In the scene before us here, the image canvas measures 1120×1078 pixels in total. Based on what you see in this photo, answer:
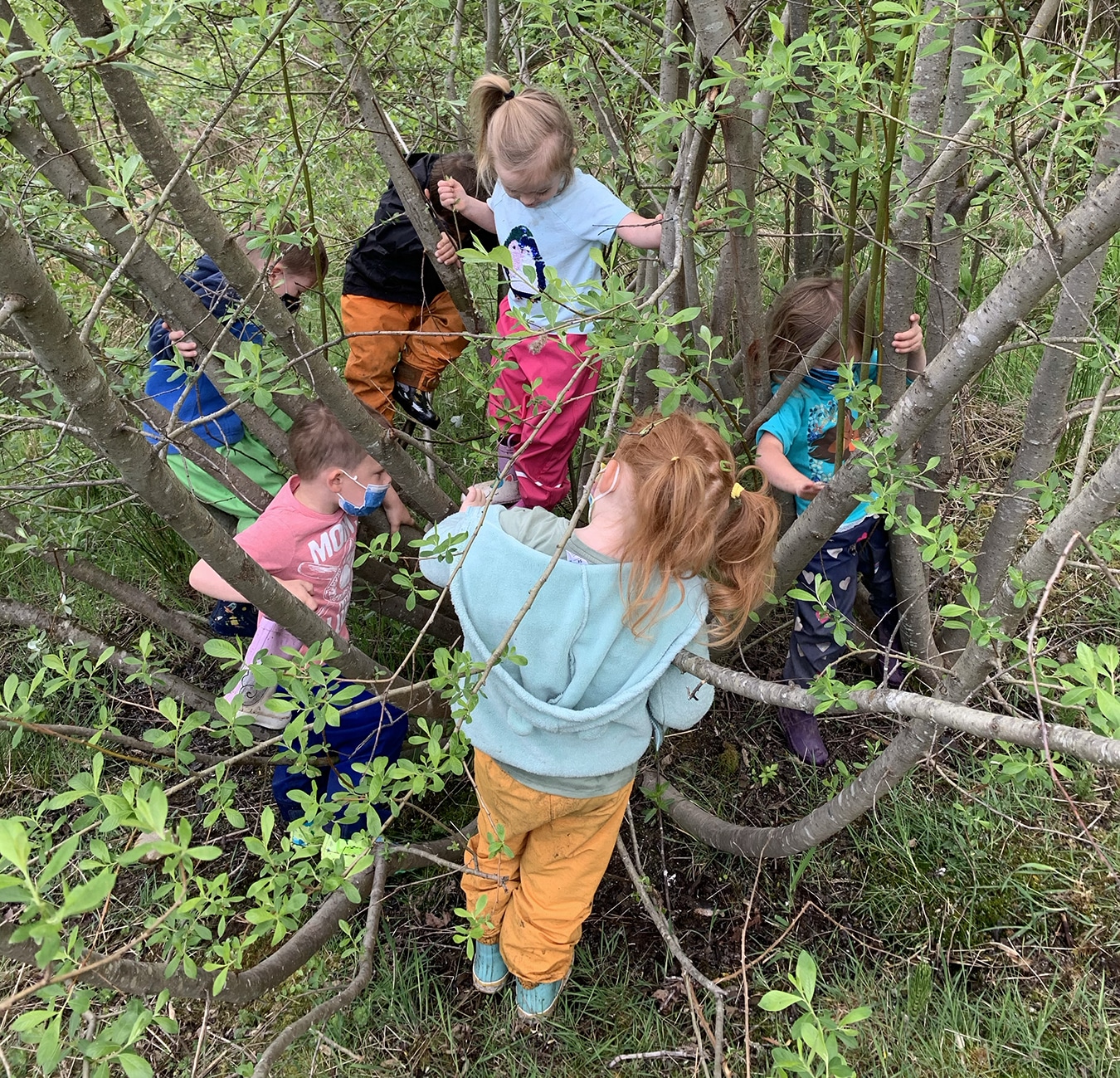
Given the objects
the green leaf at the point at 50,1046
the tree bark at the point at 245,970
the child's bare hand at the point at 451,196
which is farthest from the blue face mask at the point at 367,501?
the green leaf at the point at 50,1046

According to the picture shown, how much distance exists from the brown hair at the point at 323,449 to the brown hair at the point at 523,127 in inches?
38.0

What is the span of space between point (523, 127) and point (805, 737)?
207cm

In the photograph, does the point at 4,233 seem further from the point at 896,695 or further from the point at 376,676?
the point at 896,695

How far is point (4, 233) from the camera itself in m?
0.96

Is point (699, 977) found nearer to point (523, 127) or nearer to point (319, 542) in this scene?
point (319, 542)

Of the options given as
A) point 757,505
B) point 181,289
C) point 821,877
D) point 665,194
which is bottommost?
point 821,877

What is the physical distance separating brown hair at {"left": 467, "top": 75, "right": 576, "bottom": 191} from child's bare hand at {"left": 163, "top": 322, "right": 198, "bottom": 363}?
3.46 ft

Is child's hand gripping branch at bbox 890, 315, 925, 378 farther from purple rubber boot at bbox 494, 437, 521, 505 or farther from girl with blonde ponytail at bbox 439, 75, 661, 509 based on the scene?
purple rubber boot at bbox 494, 437, 521, 505

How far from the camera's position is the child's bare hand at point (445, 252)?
96.7 inches

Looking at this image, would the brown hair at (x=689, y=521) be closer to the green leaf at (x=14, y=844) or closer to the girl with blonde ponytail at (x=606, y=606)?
the girl with blonde ponytail at (x=606, y=606)

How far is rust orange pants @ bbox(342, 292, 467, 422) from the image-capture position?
10.4ft

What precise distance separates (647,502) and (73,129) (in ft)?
4.77

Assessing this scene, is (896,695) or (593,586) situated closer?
(896,695)

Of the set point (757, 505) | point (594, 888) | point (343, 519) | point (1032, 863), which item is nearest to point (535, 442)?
point (343, 519)
